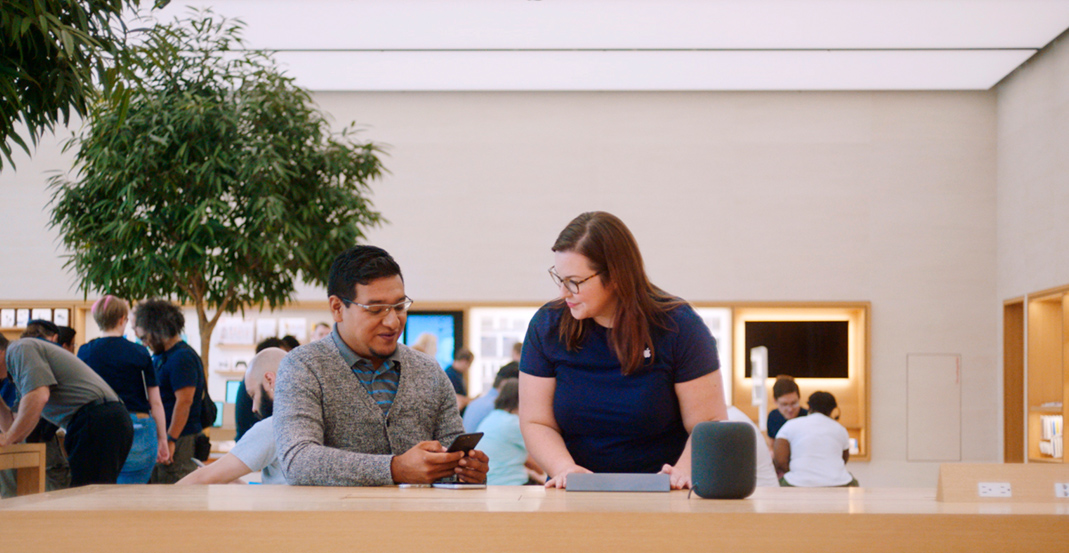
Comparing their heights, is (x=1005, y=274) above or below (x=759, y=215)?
below

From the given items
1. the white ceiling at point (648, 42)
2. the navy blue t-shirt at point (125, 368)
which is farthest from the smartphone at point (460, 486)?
the white ceiling at point (648, 42)

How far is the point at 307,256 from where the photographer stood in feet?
18.3

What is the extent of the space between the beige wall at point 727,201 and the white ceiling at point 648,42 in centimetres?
30

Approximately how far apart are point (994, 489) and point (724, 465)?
462mm

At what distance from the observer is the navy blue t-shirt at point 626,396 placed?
7.32 ft

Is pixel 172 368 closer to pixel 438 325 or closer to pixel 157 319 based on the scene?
pixel 157 319

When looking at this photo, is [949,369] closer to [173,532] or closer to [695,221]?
[695,221]

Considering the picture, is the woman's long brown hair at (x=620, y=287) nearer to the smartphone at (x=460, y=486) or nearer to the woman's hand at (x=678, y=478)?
the woman's hand at (x=678, y=478)

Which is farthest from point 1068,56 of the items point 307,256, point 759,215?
point 307,256

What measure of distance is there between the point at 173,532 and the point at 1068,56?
868 cm

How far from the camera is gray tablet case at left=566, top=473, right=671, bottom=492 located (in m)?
1.82

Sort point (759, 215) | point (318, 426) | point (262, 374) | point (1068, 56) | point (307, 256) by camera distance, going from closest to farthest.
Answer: point (318, 426), point (262, 374), point (307, 256), point (1068, 56), point (759, 215)

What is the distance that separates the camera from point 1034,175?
8.63 meters

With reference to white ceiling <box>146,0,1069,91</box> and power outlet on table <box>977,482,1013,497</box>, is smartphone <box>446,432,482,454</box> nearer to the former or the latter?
power outlet on table <box>977,482,1013,497</box>
